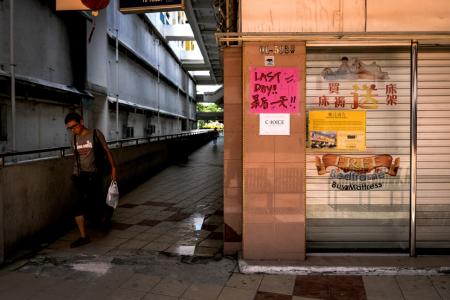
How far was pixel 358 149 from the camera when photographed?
492 cm

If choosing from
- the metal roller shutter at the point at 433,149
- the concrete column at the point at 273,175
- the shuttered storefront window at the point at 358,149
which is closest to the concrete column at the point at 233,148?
the concrete column at the point at 273,175

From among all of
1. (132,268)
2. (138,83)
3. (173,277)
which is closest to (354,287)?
(173,277)

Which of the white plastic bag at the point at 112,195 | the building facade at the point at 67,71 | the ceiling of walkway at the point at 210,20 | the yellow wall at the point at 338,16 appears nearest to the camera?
the yellow wall at the point at 338,16

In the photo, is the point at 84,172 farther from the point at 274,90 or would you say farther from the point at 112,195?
the point at 274,90

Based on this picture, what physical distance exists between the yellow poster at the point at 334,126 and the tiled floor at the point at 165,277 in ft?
5.34

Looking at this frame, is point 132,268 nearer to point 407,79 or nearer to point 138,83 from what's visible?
point 407,79

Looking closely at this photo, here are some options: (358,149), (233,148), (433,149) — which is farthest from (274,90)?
(433,149)

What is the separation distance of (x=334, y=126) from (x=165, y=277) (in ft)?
8.90

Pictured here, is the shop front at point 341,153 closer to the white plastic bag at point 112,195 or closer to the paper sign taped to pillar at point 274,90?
the paper sign taped to pillar at point 274,90

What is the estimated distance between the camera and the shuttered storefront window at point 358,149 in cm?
490

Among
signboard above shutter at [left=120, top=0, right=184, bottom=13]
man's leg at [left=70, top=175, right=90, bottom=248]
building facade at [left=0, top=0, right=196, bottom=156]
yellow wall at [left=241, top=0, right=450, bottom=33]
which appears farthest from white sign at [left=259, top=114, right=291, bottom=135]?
building facade at [left=0, top=0, right=196, bottom=156]

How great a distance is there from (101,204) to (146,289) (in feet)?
7.05

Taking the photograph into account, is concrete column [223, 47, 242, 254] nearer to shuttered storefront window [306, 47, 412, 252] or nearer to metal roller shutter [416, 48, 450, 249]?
shuttered storefront window [306, 47, 412, 252]

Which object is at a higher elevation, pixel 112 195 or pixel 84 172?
pixel 84 172
